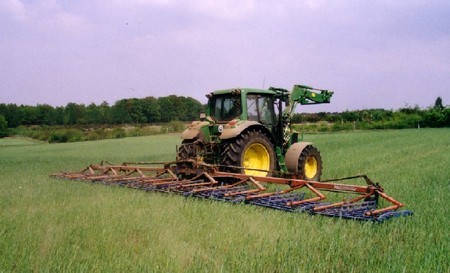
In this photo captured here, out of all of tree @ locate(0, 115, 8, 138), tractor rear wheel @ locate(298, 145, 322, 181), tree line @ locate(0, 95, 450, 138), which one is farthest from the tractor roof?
tree @ locate(0, 115, 8, 138)

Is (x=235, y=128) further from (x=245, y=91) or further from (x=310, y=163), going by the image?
(x=310, y=163)

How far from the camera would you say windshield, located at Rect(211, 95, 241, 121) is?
861 centimetres

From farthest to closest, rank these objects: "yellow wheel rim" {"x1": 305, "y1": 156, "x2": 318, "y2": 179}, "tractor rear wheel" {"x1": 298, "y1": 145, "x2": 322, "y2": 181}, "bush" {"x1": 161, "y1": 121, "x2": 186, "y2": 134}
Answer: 1. "bush" {"x1": 161, "y1": 121, "x2": 186, "y2": 134}
2. "yellow wheel rim" {"x1": 305, "y1": 156, "x2": 318, "y2": 179}
3. "tractor rear wheel" {"x1": 298, "y1": 145, "x2": 322, "y2": 181}

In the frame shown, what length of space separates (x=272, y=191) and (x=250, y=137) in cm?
126

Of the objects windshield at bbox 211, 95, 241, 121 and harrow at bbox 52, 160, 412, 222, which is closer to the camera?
harrow at bbox 52, 160, 412, 222

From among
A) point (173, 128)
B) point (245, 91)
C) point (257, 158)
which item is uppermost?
point (245, 91)

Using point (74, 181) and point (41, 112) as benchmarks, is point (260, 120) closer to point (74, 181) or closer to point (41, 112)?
point (74, 181)

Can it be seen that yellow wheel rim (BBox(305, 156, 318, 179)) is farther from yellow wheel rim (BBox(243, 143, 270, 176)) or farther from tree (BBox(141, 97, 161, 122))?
tree (BBox(141, 97, 161, 122))

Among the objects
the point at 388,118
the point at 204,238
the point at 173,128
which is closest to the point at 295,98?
the point at 204,238

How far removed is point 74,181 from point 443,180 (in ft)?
25.1

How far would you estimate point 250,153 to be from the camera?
841cm

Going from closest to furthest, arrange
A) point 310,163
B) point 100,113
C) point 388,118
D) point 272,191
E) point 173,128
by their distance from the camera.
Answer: point 272,191 < point 310,163 < point 173,128 < point 388,118 < point 100,113

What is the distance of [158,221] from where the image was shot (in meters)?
4.68

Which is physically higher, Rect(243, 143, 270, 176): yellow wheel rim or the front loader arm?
the front loader arm
